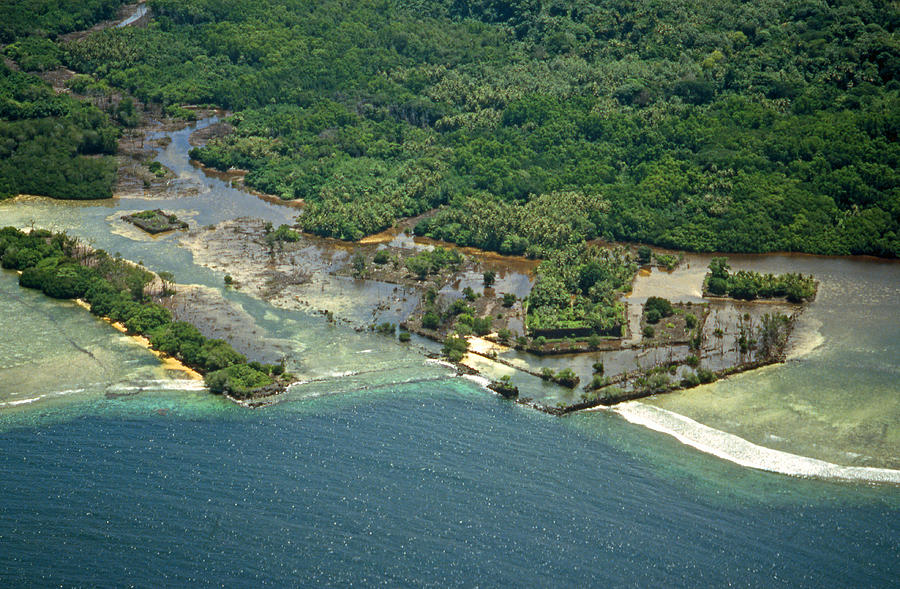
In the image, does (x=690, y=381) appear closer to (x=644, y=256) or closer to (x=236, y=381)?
(x=644, y=256)

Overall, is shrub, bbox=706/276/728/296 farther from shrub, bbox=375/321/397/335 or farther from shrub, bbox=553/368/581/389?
shrub, bbox=375/321/397/335

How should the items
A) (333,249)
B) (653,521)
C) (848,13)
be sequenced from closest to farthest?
1. (653,521)
2. (333,249)
3. (848,13)

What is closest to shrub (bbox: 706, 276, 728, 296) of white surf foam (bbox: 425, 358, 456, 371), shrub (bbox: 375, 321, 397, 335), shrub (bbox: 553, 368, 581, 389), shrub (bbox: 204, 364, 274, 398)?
shrub (bbox: 553, 368, 581, 389)

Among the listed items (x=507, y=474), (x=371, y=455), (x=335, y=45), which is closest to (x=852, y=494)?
(x=507, y=474)

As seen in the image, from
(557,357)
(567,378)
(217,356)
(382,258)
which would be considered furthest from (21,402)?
(557,357)

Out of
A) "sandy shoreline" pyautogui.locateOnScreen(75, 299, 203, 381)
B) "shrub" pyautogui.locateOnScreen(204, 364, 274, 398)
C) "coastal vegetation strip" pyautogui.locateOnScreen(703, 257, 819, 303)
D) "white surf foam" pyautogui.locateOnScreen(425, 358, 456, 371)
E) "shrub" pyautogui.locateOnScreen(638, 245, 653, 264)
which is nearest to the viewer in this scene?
"shrub" pyautogui.locateOnScreen(204, 364, 274, 398)

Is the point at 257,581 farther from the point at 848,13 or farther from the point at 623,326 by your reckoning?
the point at 848,13
